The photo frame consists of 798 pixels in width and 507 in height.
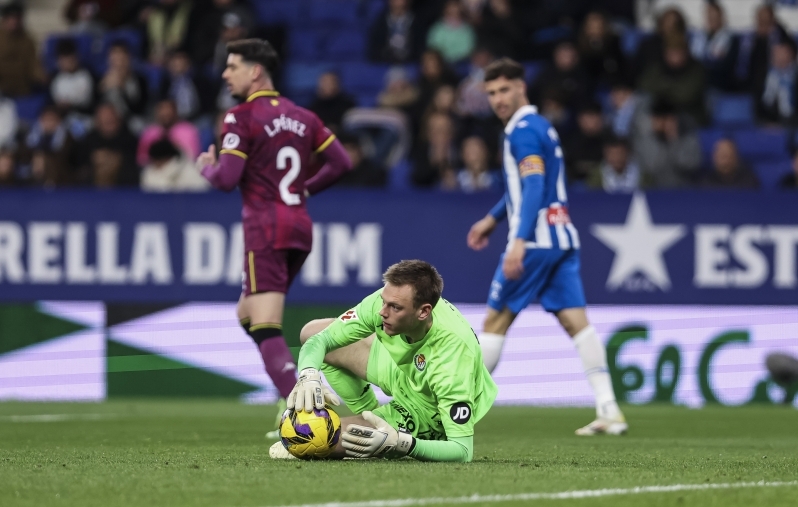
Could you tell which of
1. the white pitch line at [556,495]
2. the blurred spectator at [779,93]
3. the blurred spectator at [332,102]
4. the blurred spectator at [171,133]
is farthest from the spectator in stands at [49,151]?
the white pitch line at [556,495]

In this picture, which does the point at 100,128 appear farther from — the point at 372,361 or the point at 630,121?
the point at 372,361

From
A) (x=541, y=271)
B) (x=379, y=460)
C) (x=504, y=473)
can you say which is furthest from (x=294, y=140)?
(x=504, y=473)

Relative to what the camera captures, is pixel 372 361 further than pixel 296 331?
No

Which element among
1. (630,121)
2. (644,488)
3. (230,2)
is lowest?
(644,488)

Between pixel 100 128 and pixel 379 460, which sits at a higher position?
pixel 100 128

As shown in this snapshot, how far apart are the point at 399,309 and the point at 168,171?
8.07 meters

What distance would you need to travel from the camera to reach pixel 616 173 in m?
13.1

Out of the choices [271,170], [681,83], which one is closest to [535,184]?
[271,170]

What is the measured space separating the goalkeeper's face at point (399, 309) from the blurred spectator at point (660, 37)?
33.3 ft

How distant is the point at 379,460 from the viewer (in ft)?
20.5

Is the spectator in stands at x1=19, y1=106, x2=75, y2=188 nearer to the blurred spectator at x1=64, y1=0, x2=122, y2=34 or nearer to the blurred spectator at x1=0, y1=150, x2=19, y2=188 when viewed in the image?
the blurred spectator at x1=0, y1=150, x2=19, y2=188

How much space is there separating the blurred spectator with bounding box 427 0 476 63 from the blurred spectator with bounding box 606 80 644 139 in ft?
6.25

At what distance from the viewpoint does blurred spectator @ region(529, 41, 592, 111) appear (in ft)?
48.7

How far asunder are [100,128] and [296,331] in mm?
4067
